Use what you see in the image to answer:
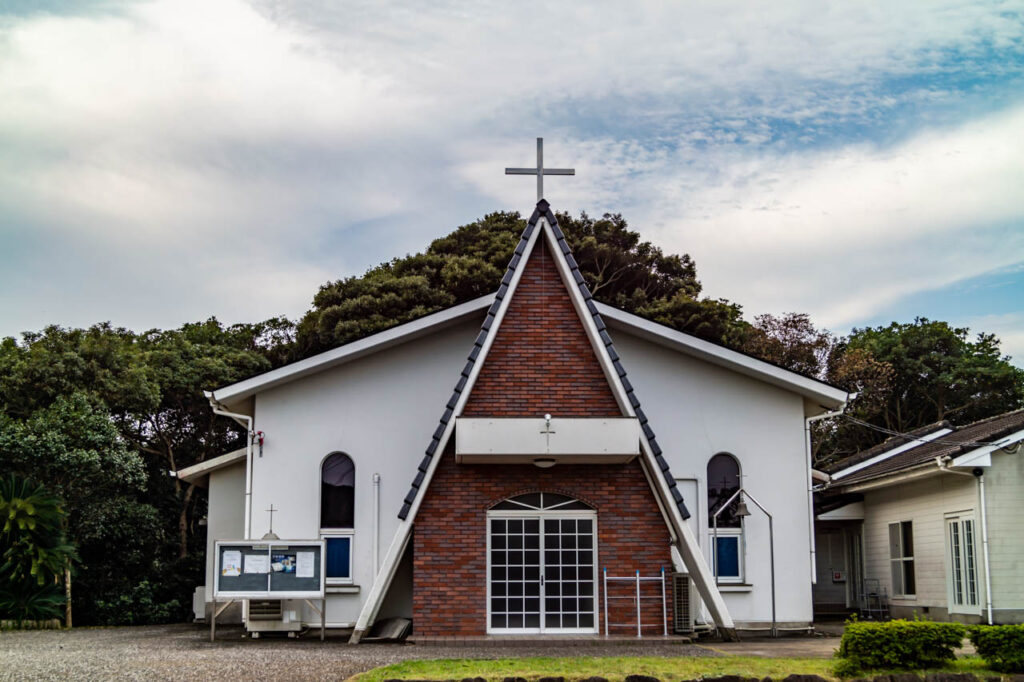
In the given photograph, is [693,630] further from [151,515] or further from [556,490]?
[151,515]

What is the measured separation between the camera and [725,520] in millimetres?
20578

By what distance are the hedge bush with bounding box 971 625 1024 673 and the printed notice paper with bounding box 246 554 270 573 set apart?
11.2 m

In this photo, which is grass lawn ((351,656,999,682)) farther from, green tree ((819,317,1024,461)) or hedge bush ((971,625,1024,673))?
green tree ((819,317,1024,461))

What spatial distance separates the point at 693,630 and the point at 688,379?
16.9ft

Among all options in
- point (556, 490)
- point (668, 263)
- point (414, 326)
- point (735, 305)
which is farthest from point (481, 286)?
point (556, 490)

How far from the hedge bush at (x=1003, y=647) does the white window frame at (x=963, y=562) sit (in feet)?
24.8

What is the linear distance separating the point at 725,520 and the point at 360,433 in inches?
289

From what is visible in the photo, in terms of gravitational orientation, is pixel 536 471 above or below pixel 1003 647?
above

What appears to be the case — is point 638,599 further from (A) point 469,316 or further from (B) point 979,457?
(B) point 979,457

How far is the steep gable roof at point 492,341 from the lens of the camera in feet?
55.8

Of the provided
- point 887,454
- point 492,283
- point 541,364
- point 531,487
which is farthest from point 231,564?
point 492,283

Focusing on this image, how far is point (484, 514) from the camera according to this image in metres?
17.4

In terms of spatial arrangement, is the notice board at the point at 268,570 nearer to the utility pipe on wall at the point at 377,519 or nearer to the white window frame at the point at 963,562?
the utility pipe on wall at the point at 377,519

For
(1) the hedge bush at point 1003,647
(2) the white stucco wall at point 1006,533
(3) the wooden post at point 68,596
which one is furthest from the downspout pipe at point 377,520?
(2) the white stucco wall at point 1006,533
